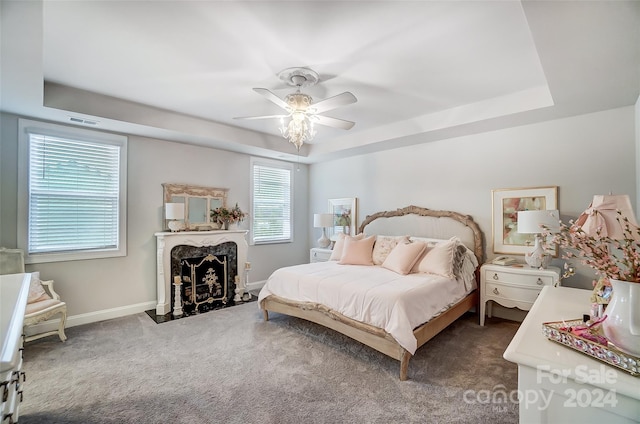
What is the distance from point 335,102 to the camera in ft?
8.36

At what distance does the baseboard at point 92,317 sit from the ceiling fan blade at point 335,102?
3.65 meters

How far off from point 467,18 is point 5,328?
121 inches

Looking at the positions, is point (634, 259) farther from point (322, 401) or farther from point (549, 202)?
point (549, 202)

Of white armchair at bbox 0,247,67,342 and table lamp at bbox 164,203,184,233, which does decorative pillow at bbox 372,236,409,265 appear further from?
white armchair at bbox 0,247,67,342

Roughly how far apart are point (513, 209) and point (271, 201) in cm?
399

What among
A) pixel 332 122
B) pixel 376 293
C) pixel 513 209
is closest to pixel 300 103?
pixel 332 122

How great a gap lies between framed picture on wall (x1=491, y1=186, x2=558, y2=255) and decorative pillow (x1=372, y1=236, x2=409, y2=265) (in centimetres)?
119

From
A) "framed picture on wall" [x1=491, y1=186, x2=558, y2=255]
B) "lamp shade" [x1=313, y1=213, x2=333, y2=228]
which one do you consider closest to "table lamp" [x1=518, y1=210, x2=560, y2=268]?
"framed picture on wall" [x1=491, y1=186, x2=558, y2=255]

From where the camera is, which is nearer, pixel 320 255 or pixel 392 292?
pixel 392 292

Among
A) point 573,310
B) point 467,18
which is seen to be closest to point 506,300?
point 573,310

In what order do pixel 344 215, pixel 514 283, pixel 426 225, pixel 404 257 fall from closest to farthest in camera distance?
pixel 514 283
pixel 404 257
pixel 426 225
pixel 344 215

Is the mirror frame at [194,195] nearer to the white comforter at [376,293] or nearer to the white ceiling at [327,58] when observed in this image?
the white ceiling at [327,58]

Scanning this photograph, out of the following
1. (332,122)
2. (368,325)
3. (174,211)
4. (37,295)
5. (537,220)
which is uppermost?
(332,122)

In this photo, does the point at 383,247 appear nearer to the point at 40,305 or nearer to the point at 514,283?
the point at 514,283
